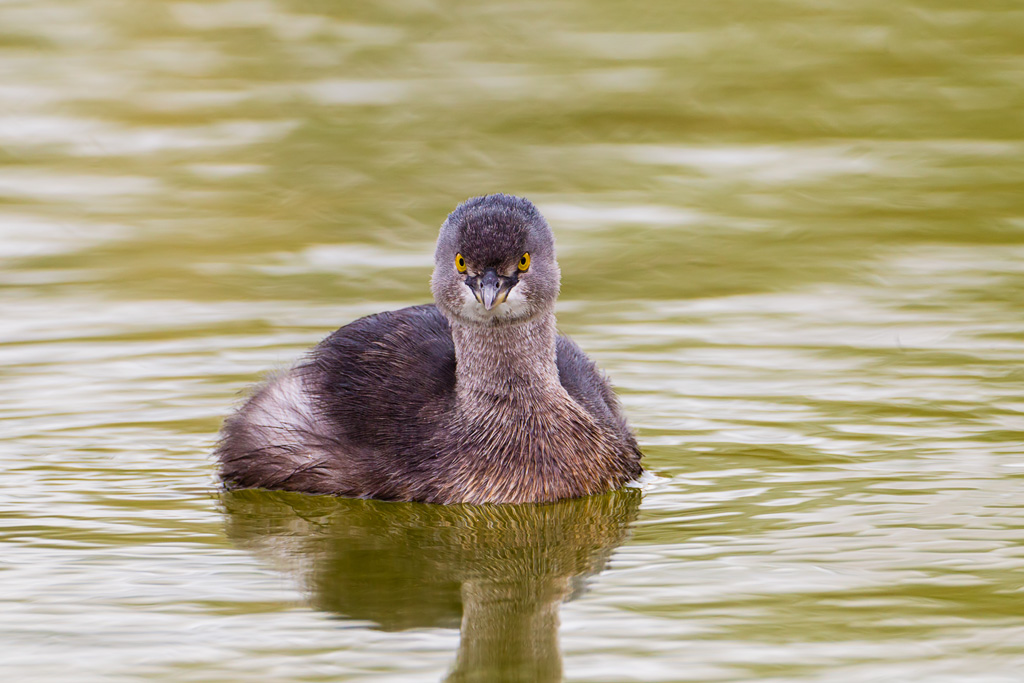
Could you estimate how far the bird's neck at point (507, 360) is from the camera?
27.9 feet

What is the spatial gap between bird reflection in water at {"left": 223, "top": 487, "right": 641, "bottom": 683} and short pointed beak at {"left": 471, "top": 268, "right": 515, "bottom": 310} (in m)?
0.95

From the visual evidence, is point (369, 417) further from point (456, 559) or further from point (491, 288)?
point (456, 559)

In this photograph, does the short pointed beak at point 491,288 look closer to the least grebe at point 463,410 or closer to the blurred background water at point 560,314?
the least grebe at point 463,410

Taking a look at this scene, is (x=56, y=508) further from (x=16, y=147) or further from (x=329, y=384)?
(x=16, y=147)

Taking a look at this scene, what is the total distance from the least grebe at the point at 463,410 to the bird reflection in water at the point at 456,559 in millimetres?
120

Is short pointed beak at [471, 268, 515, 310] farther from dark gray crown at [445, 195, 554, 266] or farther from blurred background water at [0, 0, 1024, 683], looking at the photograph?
blurred background water at [0, 0, 1024, 683]

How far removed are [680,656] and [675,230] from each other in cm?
748

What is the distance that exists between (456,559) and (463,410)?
1.30m

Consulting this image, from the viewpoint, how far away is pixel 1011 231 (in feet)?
42.7

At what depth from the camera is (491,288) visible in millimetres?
8109

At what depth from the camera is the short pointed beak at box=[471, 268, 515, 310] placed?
809cm

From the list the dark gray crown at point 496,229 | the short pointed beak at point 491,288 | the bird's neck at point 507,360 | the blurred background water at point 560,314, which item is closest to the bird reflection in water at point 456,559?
the blurred background water at point 560,314

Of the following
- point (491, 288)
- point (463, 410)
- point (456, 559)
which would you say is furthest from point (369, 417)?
point (456, 559)

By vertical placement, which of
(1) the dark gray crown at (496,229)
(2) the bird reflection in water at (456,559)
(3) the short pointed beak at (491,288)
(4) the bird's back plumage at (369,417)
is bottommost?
(2) the bird reflection in water at (456,559)
